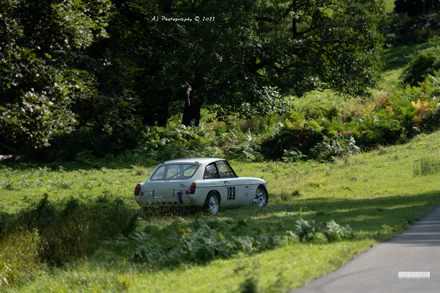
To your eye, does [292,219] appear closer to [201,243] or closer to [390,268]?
[201,243]

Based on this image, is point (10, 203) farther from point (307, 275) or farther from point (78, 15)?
point (307, 275)

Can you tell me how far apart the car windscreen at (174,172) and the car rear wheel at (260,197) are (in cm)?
236

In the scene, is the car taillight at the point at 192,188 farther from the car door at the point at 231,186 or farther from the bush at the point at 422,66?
the bush at the point at 422,66

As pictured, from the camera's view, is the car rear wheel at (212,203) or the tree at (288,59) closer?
the car rear wheel at (212,203)

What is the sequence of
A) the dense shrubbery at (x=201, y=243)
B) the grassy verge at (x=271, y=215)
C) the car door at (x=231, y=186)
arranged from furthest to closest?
1. the car door at (x=231, y=186)
2. the dense shrubbery at (x=201, y=243)
3. the grassy verge at (x=271, y=215)

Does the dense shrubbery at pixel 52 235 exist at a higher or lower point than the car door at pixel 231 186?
lower

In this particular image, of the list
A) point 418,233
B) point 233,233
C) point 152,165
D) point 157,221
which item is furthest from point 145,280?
point 152,165

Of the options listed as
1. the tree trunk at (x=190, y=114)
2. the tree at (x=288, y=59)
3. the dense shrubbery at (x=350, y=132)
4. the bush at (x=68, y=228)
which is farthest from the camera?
the tree trunk at (x=190, y=114)

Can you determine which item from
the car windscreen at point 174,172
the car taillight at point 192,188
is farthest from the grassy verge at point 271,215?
the car windscreen at point 174,172

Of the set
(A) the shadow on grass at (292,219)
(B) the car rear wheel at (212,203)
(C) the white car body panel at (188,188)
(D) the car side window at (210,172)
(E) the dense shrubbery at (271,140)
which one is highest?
(E) the dense shrubbery at (271,140)

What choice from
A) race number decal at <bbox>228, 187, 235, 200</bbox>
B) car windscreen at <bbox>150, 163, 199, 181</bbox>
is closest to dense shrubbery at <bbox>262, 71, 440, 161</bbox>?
race number decal at <bbox>228, 187, 235, 200</bbox>

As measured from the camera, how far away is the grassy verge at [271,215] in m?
6.29

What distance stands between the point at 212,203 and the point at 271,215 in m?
1.76

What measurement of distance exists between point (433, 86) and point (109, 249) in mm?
27612
